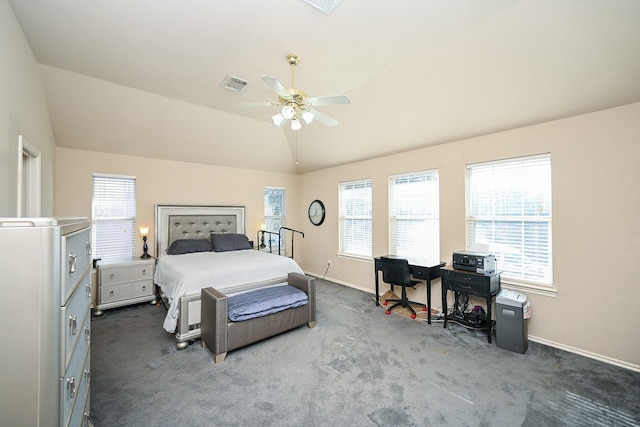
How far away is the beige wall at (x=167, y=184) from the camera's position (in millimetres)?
4172

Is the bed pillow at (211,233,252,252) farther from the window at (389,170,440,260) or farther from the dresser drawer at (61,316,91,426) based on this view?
the dresser drawer at (61,316,91,426)

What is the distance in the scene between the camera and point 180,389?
7.68 ft

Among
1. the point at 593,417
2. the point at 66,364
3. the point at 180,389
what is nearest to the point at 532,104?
the point at 593,417

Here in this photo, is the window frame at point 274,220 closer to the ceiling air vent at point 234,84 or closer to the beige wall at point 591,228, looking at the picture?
the ceiling air vent at point 234,84

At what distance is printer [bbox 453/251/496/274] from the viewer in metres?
3.29

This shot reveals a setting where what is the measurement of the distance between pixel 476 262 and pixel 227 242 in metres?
3.98

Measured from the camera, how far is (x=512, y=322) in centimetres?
295

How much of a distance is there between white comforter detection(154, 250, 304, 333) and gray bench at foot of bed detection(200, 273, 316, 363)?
283 mm

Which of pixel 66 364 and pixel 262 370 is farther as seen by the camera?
pixel 262 370

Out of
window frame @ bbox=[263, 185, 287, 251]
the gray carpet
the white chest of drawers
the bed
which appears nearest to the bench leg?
the gray carpet

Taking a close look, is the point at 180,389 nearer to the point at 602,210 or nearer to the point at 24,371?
the point at 24,371

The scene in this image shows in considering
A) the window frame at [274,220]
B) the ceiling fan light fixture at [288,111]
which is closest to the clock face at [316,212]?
the window frame at [274,220]

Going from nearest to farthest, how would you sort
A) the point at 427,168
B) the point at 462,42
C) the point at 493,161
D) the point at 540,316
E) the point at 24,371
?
the point at 24,371 < the point at 462,42 < the point at 540,316 < the point at 493,161 < the point at 427,168

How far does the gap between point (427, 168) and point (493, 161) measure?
0.92 m
